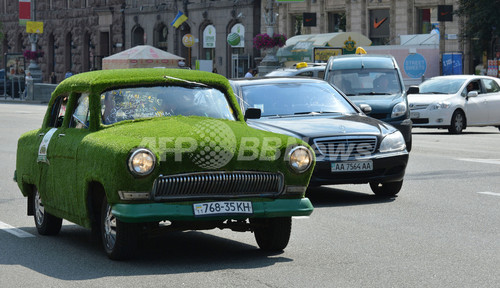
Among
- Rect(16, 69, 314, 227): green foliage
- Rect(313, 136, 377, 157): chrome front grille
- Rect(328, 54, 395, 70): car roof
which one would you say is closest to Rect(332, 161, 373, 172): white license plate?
Rect(313, 136, 377, 157): chrome front grille

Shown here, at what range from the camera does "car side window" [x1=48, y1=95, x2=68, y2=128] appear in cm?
1036

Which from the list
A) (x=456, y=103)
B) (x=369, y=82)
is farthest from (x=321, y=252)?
(x=456, y=103)

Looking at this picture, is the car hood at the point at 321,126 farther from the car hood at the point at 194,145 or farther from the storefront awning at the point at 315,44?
A: the storefront awning at the point at 315,44

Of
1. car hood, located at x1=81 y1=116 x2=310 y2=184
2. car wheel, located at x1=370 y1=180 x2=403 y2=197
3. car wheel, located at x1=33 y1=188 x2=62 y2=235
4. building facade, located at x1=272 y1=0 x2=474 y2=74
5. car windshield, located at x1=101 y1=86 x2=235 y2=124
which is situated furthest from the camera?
building facade, located at x1=272 y1=0 x2=474 y2=74

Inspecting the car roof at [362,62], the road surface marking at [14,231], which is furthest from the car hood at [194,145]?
the car roof at [362,62]

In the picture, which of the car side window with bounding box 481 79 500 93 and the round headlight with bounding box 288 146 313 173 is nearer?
the round headlight with bounding box 288 146 313 173

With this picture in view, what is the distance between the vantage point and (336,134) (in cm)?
1312

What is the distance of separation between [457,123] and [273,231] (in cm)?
2068

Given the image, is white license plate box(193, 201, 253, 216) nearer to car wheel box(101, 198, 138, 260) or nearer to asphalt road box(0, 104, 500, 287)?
asphalt road box(0, 104, 500, 287)

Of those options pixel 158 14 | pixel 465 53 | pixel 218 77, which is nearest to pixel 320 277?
pixel 218 77

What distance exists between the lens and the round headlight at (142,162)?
26.8ft

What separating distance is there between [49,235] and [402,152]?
→ 15.7 feet

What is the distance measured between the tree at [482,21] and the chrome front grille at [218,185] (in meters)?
34.5

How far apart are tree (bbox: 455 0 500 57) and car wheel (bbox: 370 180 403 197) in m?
29.1
